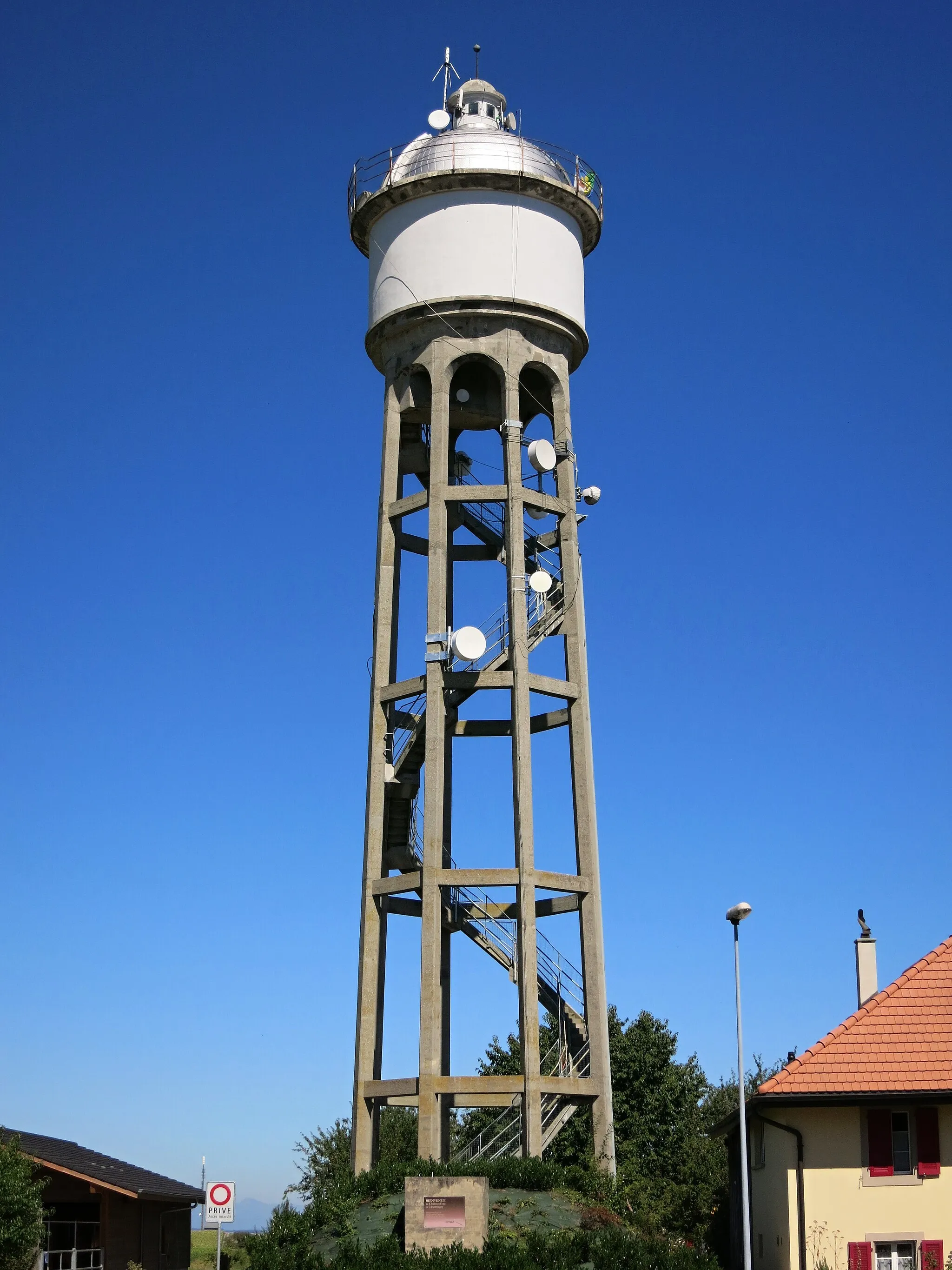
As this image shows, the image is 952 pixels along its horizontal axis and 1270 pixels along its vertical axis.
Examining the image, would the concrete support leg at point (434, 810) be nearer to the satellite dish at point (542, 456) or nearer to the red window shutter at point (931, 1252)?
the satellite dish at point (542, 456)

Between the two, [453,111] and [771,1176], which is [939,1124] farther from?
[453,111]

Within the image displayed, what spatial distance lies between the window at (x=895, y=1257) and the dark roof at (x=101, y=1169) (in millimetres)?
13572

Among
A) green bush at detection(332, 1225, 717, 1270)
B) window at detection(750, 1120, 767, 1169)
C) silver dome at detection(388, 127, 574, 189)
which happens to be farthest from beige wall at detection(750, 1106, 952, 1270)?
silver dome at detection(388, 127, 574, 189)

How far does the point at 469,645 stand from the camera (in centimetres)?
3556

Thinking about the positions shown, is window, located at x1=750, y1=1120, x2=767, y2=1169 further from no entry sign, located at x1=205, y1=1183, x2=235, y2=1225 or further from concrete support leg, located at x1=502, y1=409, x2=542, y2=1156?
no entry sign, located at x1=205, y1=1183, x2=235, y2=1225

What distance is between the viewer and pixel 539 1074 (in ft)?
110

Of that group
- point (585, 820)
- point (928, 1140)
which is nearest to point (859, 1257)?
point (928, 1140)

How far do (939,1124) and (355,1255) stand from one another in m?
11.0

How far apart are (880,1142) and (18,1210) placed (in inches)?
646

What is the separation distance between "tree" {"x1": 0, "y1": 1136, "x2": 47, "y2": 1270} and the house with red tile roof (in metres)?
14.0

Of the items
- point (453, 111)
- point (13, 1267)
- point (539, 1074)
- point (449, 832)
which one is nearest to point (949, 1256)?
point (539, 1074)

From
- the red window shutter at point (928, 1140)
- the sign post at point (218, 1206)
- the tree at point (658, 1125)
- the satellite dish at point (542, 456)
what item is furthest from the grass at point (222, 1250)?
the satellite dish at point (542, 456)

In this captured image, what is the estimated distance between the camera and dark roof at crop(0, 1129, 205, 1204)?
38.5 meters

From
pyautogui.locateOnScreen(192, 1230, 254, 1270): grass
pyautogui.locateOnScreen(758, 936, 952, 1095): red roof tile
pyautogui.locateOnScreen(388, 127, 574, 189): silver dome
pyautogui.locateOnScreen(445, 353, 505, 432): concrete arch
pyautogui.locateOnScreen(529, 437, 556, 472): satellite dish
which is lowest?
pyautogui.locateOnScreen(192, 1230, 254, 1270): grass
